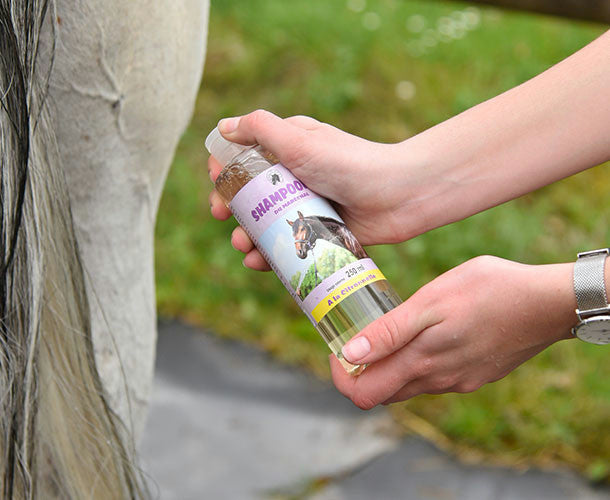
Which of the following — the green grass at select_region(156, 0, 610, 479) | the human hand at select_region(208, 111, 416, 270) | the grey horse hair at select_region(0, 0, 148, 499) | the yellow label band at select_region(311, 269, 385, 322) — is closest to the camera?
the grey horse hair at select_region(0, 0, 148, 499)

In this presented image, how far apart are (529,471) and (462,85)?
1225 mm

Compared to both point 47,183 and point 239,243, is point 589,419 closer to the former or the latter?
point 239,243

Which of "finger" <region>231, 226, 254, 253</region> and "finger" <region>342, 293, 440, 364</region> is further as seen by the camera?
"finger" <region>231, 226, 254, 253</region>

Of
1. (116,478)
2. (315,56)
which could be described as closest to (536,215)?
(315,56)

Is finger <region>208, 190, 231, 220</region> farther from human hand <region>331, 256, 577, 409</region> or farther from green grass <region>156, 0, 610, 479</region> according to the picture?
green grass <region>156, 0, 610, 479</region>

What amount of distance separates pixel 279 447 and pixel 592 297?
102 cm

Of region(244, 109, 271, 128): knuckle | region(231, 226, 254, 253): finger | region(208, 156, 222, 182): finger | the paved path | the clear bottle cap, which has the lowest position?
the paved path

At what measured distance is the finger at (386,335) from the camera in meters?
0.68

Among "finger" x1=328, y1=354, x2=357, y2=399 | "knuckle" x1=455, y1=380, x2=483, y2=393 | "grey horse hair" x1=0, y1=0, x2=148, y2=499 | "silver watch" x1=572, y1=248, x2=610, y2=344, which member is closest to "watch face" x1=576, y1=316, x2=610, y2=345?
"silver watch" x1=572, y1=248, x2=610, y2=344

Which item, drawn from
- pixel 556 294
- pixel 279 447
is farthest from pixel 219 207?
pixel 279 447

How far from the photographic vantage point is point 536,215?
6.42 ft

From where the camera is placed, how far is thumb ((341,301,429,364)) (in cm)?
68

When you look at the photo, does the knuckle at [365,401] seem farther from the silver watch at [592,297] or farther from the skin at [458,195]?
the silver watch at [592,297]

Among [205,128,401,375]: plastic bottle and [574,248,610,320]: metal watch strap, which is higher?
[205,128,401,375]: plastic bottle
